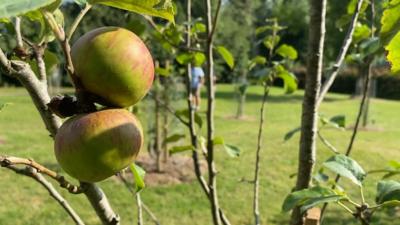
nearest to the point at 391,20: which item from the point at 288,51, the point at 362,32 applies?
the point at 362,32

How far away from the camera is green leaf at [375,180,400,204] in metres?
1.01

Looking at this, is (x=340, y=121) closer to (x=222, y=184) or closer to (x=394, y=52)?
(x=394, y=52)

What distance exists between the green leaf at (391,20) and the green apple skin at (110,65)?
373 millimetres

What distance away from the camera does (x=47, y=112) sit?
0.71 metres

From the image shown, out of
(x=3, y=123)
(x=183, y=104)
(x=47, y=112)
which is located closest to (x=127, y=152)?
(x=47, y=112)

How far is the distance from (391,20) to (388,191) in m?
0.42

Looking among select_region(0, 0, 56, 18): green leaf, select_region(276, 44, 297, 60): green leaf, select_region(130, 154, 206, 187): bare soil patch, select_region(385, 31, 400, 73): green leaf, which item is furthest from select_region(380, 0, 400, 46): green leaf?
select_region(130, 154, 206, 187): bare soil patch

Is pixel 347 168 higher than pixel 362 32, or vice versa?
pixel 362 32

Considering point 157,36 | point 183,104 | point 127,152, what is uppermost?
point 157,36

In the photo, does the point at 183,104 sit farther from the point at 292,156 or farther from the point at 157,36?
the point at 157,36

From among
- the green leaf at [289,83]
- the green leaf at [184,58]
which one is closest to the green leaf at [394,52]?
the green leaf at [184,58]

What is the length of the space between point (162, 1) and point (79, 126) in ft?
0.58

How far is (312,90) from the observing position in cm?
110

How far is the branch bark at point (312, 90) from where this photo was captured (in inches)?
41.8
